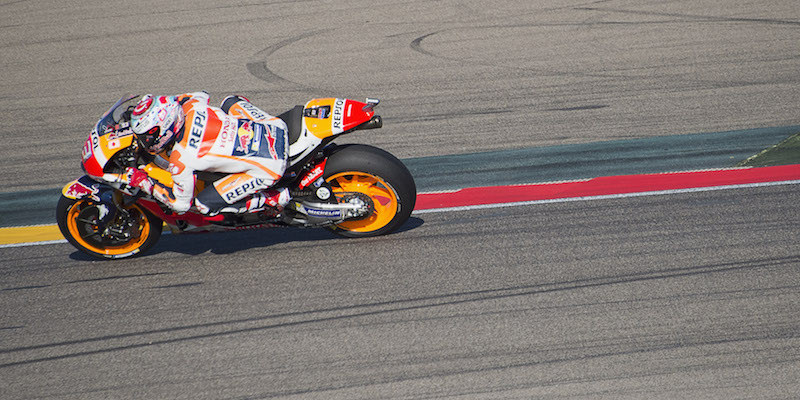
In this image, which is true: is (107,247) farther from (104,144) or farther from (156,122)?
(156,122)

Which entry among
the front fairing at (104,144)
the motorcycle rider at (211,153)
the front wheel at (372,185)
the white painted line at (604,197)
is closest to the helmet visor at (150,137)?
→ the motorcycle rider at (211,153)

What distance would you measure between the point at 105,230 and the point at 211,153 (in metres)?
1.20

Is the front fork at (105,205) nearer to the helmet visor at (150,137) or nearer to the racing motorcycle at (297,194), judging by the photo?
the racing motorcycle at (297,194)

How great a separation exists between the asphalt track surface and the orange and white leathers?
2.18 feet

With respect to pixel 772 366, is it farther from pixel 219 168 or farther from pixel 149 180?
pixel 149 180

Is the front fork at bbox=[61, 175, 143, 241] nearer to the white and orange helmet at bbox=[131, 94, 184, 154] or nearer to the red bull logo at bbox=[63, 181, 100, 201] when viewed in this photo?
the red bull logo at bbox=[63, 181, 100, 201]

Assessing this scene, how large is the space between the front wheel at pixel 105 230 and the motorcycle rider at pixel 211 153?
1.94 ft

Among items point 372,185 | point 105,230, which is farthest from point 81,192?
point 372,185

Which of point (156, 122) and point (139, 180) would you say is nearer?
point (156, 122)

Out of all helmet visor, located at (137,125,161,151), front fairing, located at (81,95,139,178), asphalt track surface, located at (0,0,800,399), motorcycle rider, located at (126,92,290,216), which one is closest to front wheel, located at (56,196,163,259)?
asphalt track surface, located at (0,0,800,399)

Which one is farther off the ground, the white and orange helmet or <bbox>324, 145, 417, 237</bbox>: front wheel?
the white and orange helmet

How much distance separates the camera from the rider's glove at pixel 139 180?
5957 mm

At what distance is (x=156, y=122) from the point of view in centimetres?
579

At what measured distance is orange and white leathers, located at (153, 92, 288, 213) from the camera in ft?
19.7
